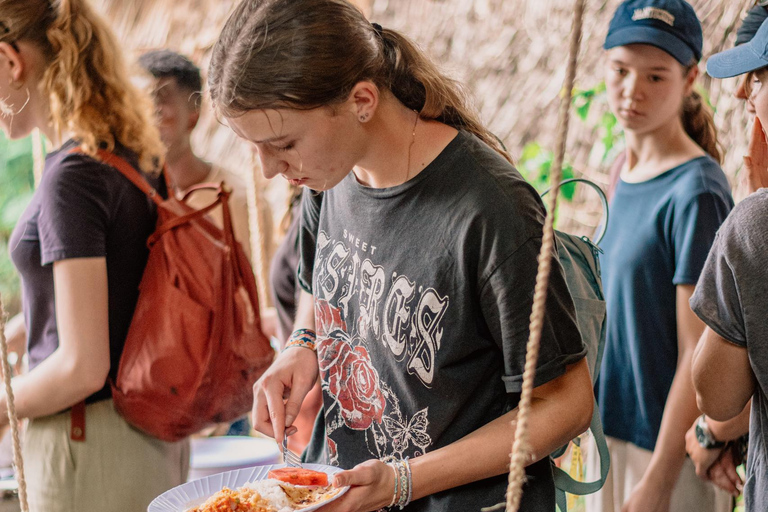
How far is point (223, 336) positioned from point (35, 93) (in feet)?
1.96

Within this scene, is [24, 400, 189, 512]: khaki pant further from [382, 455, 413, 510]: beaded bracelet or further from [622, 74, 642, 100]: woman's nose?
[622, 74, 642, 100]: woman's nose

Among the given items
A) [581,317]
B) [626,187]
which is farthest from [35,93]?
[626,187]

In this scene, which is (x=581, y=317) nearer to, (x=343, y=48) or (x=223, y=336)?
(x=343, y=48)

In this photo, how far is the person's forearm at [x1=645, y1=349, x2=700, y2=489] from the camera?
59.4 inches

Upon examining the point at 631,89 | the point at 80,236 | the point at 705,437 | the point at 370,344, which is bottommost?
the point at 705,437

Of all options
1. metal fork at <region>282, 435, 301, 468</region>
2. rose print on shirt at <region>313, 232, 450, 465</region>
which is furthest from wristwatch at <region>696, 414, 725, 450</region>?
metal fork at <region>282, 435, 301, 468</region>

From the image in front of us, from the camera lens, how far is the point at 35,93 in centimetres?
146

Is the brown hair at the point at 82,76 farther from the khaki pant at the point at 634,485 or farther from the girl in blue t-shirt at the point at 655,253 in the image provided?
the khaki pant at the point at 634,485

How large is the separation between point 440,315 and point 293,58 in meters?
0.39

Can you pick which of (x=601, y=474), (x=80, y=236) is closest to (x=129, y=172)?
(x=80, y=236)

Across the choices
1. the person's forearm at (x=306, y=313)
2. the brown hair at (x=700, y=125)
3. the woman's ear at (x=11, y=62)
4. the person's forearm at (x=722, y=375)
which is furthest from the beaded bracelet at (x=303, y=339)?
the brown hair at (x=700, y=125)

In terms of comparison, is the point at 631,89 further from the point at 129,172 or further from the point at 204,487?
the point at 204,487

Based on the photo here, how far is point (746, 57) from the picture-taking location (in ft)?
3.23

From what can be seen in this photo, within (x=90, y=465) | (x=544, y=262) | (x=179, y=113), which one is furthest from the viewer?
(x=179, y=113)
